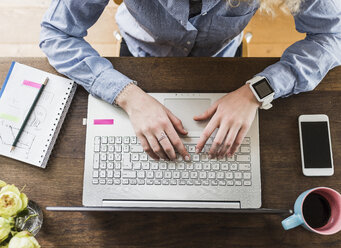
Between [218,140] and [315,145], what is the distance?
0.27 meters

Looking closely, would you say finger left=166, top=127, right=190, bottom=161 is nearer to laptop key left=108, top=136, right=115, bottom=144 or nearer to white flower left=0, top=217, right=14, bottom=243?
laptop key left=108, top=136, right=115, bottom=144

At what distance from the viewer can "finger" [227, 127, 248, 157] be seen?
0.76 meters

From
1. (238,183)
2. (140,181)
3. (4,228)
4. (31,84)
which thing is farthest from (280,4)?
(4,228)

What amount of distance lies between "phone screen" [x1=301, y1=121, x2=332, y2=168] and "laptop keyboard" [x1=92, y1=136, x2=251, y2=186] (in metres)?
0.16

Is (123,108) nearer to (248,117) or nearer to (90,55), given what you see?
(90,55)

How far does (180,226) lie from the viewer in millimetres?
756

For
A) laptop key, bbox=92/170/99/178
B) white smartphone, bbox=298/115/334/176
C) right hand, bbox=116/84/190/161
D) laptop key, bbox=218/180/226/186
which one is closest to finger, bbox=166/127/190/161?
right hand, bbox=116/84/190/161

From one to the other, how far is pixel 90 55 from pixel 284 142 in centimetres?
59

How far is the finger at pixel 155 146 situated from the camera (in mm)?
757

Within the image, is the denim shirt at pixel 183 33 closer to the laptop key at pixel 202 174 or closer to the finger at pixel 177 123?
the finger at pixel 177 123

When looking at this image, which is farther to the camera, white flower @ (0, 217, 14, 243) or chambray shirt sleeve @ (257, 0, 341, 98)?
chambray shirt sleeve @ (257, 0, 341, 98)

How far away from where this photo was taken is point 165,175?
761 millimetres

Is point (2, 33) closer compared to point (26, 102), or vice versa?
point (26, 102)

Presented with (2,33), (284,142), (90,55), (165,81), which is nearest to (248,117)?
(284,142)
